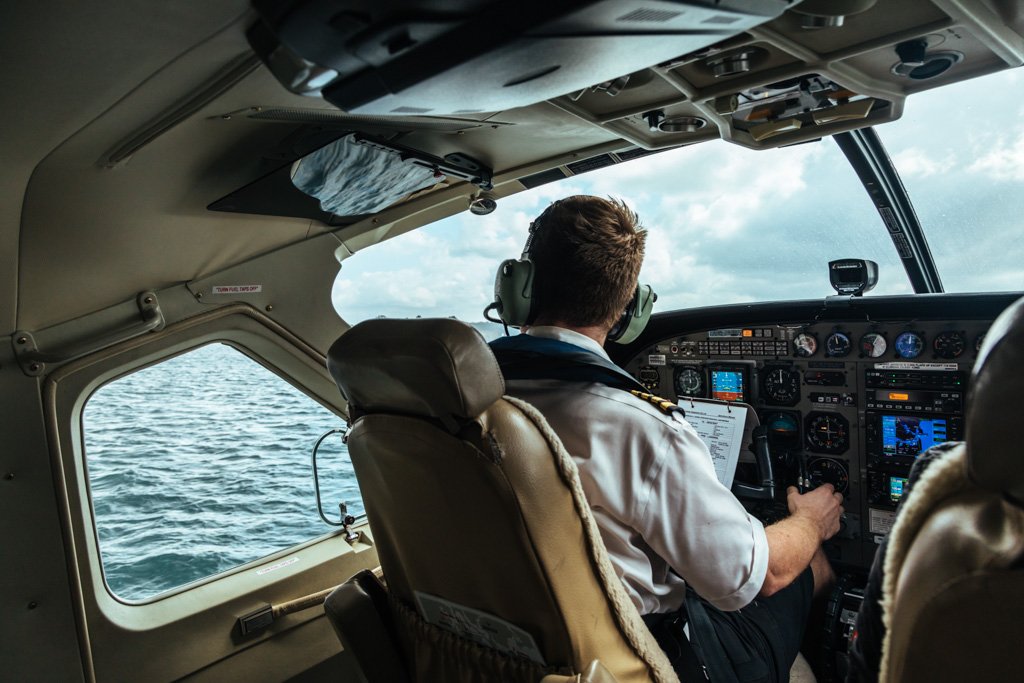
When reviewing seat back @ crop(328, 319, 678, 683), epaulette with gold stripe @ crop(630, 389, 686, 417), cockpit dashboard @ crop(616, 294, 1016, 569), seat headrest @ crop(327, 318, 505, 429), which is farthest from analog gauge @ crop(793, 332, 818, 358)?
seat headrest @ crop(327, 318, 505, 429)

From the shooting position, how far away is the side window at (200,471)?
2.16 meters

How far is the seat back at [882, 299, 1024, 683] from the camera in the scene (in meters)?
0.48

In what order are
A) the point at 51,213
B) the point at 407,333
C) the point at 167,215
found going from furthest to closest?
1. the point at 167,215
2. the point at 51,213
3. the point at 407,333

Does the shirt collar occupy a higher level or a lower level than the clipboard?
higher

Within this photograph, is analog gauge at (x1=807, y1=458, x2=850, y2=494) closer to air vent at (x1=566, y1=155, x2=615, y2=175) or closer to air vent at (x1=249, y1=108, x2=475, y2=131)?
air vent at (x1=566, y1=155, x2=615, y2=175)

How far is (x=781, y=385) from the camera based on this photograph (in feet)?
8.31

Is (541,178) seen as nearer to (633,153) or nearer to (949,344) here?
(633,153)

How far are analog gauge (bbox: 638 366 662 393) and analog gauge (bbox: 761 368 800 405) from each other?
46 cm

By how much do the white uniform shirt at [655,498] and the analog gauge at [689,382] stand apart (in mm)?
1403

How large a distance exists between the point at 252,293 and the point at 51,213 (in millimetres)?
789

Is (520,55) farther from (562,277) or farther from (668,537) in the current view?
(668,537)

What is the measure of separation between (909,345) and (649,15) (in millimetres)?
1925

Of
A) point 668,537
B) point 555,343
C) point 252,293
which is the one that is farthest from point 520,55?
point 252,293

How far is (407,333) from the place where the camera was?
1.12m
